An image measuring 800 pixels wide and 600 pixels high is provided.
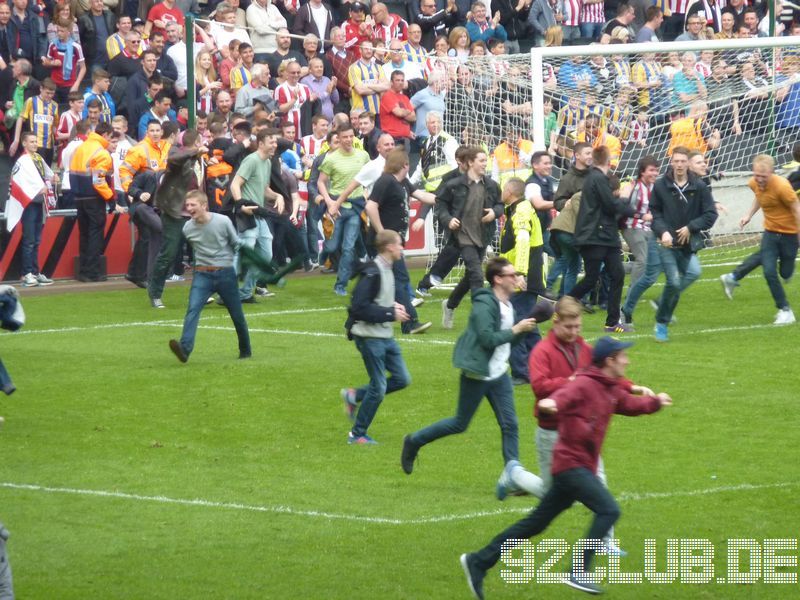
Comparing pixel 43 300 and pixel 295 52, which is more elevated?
pixel 295 52

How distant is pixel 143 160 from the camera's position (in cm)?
2264

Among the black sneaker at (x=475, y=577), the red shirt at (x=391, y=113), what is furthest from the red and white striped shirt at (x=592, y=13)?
the black sneaker at (x=475, y=577)

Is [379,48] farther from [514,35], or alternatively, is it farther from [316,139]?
[514,35]

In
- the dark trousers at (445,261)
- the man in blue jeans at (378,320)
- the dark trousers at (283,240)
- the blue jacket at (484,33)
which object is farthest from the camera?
the blue jacket at (484,33)

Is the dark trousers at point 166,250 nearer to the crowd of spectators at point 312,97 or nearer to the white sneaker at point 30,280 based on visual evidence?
the crowd of spectators at point 312,97

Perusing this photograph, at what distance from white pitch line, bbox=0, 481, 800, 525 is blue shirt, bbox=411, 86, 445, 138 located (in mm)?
15553

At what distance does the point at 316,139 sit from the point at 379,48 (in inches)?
105

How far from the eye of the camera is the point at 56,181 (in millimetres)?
24297

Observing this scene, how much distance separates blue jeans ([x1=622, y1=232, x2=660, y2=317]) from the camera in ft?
60.7

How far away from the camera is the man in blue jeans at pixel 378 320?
12828 mm

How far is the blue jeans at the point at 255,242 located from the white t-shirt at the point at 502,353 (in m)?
9.30

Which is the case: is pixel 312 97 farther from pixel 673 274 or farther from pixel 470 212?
pixel 673 274

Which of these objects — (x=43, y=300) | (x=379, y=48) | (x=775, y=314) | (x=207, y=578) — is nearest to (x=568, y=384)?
(x=207, y=578)

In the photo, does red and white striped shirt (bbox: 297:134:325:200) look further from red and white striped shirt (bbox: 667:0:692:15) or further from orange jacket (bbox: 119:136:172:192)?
red and white striped shirt (bbox: 667:0:692:15)
